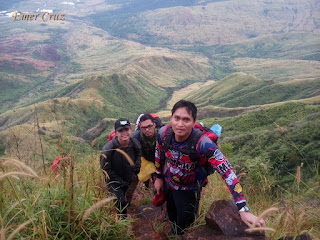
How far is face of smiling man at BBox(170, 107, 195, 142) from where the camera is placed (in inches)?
139

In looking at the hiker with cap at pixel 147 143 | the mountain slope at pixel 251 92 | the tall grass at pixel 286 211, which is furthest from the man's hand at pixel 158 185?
the mountain slope at pixel 251 92

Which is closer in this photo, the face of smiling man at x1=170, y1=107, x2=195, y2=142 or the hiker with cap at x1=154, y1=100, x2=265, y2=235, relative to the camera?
the hiker with cap at x1=154, y1=100, x2=265, y2=235

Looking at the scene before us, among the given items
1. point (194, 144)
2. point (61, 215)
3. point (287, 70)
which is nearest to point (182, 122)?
point (194, 144)

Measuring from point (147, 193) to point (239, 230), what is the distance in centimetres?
349

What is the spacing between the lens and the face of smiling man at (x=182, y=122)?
3.54m

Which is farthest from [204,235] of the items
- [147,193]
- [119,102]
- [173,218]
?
[119,102]

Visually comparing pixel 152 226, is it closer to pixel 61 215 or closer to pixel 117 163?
pixel 117 163

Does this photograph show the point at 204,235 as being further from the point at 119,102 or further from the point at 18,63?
the point at 18,63

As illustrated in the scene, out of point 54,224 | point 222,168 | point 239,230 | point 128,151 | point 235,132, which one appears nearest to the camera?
point 54,224

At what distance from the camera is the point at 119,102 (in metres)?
118

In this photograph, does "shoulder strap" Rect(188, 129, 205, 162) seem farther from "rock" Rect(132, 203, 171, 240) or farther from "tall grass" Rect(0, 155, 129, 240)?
"tall grass" Rect(0, 155, 129, 240)

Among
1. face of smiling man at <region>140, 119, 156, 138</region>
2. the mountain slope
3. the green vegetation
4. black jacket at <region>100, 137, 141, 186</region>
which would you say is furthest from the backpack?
the mountain slope

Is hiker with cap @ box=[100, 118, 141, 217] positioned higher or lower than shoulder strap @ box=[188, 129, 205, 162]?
lower

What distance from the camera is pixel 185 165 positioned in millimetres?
3822
